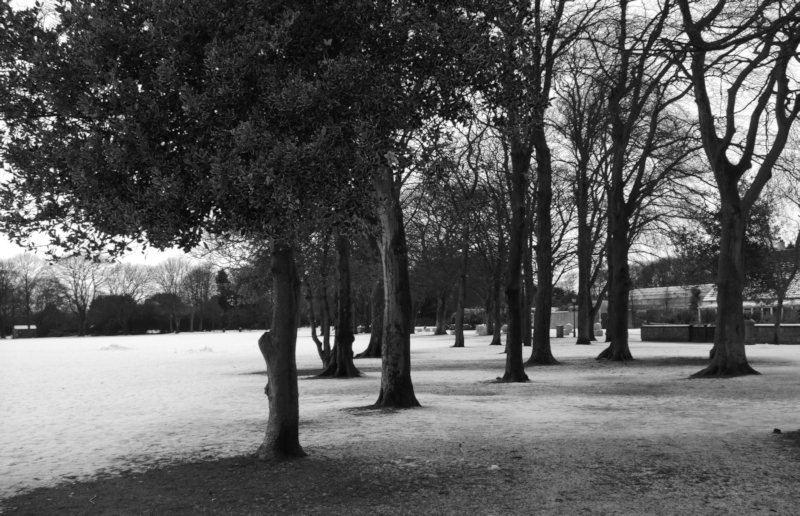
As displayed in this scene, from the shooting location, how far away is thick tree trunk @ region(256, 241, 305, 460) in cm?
882

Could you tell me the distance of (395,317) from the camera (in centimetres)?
1386

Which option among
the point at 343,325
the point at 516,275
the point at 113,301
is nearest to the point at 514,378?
the point at 516,275

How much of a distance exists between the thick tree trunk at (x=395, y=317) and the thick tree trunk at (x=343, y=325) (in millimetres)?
8425

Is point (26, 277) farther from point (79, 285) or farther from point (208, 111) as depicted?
point (208, 111)

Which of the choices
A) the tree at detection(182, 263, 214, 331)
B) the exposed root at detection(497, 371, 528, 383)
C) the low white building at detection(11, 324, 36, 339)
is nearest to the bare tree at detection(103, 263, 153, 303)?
the tree at detection(182, 263, 214, 331)

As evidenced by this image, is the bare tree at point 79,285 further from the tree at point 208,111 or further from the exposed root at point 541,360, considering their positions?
the tree at point 208,111

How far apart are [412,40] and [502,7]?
1128 millimetres

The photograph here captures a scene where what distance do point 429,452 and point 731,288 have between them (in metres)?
13.1

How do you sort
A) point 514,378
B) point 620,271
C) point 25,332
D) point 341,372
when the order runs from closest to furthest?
1. point 514,378
2. point 341,372
3. point 620,271
4. point 25,332

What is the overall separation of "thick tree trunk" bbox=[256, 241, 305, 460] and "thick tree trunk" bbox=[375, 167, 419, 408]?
5015 mm

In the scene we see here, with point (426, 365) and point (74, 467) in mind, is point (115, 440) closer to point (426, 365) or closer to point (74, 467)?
point (74, 467)

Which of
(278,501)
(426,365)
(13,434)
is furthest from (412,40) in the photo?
(426,365)

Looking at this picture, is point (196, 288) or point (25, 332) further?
point (196, 288)

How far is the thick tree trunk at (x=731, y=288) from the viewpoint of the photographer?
1942 cm
